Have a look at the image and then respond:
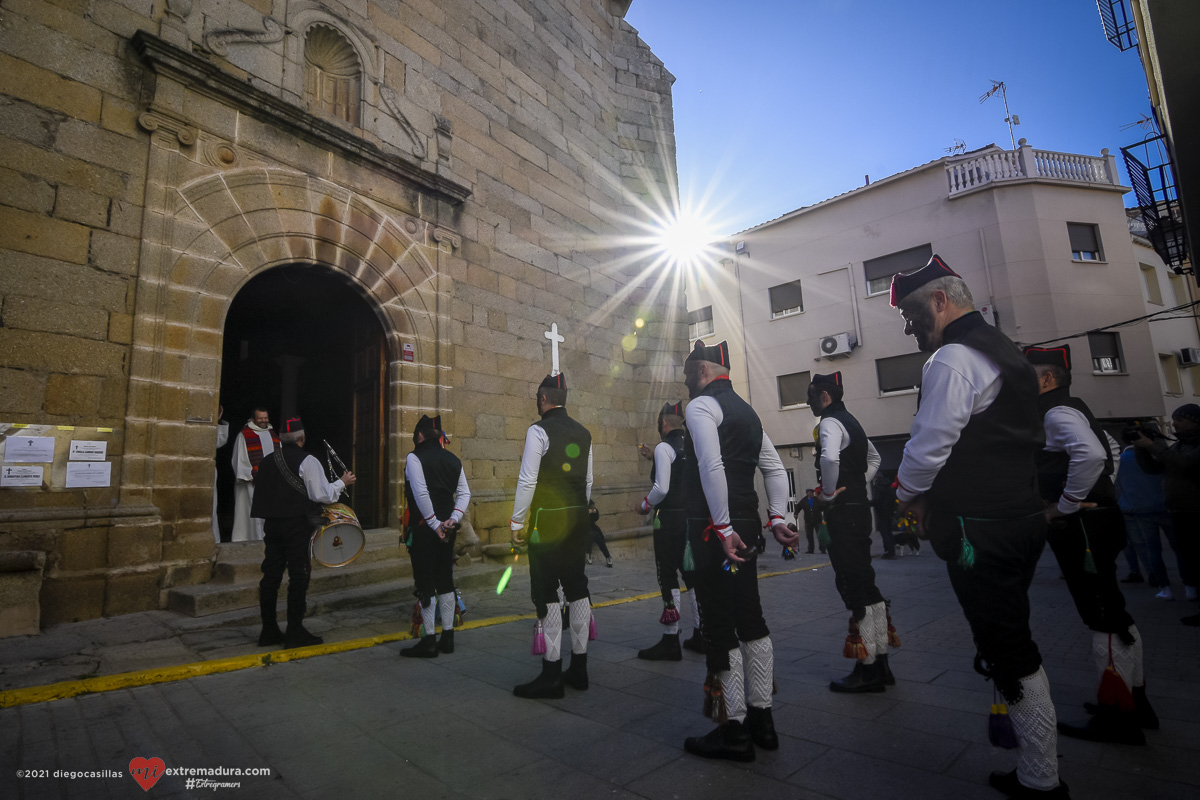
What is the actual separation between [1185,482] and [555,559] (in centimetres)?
585

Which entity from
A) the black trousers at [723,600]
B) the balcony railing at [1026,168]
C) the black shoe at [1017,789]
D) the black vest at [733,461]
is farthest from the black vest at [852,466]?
the balcony railing at [1026,168]

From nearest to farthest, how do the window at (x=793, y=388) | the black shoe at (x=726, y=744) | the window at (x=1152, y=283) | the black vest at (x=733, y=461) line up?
the black shoe at (x=726, y=744)
the black vest at (x=733, y=461)
the window at (x=1152, y=283)
the window at (x=793, y=388)

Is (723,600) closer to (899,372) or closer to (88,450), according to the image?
(88,450)

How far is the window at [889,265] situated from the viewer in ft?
64.3

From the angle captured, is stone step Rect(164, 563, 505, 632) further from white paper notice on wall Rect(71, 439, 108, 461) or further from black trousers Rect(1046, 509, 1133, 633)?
black trousers Rect(1046, 509, 1133, 633)

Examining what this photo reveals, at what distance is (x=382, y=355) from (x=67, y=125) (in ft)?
12.5

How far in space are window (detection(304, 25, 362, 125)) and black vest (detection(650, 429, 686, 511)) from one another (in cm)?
623

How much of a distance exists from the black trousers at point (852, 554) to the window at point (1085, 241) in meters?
19.8

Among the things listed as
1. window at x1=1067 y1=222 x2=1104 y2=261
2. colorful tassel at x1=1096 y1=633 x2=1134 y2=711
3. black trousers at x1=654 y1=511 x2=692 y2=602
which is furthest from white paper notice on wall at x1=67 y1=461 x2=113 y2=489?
window at x1=1067 y1=222 x2=1104 y2=261

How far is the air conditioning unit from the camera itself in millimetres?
20359

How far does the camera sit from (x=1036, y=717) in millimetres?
2297

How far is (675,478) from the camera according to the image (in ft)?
17.1

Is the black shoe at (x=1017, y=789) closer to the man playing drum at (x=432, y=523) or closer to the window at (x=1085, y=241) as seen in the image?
the man playing drum at (x=432, y=523)

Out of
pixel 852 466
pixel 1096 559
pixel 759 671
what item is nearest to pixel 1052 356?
pixel 1096 559
